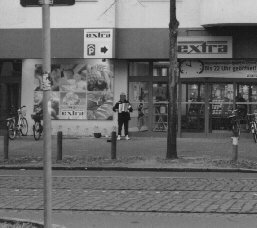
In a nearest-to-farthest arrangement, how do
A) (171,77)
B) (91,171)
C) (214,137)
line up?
(91,171) → (171,77) → (214,137)

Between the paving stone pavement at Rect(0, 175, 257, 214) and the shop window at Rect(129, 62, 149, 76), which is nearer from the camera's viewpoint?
the paving stone pavement at Rect(0, 175, 257, 214)

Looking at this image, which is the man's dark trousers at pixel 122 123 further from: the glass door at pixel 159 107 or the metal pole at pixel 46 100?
the metal pole at pixel 46 100

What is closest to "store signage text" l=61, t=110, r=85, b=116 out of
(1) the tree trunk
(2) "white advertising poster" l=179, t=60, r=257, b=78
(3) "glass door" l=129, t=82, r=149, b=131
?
(3) "glass door" l=129, t=82, r=149, b=131

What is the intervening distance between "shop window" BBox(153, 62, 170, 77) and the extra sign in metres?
2.09

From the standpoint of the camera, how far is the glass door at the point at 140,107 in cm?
→ 2336

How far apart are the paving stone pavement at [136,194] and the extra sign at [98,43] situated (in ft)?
33.3

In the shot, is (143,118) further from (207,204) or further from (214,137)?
(207,204)

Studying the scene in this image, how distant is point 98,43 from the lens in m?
22.4

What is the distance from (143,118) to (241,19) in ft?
18.4

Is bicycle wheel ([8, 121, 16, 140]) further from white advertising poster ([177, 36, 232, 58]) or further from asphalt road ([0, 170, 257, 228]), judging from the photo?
asphalt road ([0, 170, 257, 228])

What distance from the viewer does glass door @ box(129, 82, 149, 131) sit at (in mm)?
23359

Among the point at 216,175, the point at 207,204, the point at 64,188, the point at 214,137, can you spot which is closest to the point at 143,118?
the point at 214,137

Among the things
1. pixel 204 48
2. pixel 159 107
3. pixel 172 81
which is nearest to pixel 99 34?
pixel 159 107

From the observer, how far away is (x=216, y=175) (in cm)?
1357
